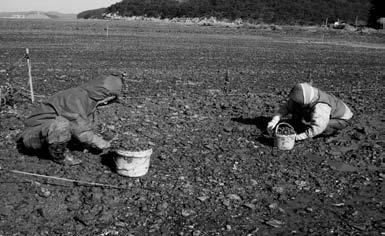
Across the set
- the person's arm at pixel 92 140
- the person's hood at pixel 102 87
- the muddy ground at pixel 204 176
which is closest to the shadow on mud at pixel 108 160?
the muddy ground at pixel 204 176

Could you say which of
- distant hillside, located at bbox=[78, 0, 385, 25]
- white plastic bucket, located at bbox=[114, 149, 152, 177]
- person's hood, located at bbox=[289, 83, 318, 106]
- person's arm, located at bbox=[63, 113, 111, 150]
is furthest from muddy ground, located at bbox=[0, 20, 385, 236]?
distant hillside, located at bbox=[78, 0, 385, 25]

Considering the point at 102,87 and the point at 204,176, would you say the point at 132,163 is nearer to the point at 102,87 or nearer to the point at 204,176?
the point at 204,176

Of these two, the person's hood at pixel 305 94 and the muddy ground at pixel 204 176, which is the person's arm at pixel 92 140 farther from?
the person's hood at pixel 305 94

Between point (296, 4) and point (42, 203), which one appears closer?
point (42, 203)

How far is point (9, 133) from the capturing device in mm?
7773

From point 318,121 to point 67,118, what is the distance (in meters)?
A: 4.20

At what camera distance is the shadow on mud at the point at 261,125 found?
311 inches

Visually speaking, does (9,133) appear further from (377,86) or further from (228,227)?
(377,86)

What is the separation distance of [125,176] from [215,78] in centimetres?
886

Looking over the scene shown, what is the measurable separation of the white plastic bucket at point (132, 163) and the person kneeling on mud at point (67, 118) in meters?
0.81

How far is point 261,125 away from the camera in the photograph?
883 cm

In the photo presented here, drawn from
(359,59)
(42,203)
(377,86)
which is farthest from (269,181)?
(359,59)

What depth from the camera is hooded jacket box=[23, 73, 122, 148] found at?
20.8ft

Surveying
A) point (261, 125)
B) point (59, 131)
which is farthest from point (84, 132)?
point (261, 125)
